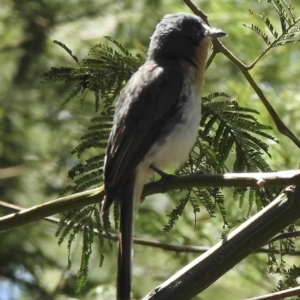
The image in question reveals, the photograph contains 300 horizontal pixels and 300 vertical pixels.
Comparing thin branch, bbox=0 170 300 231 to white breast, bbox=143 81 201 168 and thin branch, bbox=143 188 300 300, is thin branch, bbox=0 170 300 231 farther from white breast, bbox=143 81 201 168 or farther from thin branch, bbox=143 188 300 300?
white breast, bbox=143 81 201 168

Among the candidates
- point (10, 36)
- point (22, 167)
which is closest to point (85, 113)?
point (22, 167)

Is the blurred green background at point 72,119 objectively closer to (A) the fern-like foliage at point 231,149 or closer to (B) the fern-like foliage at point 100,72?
(A) the fern-like foliage at point 231,149

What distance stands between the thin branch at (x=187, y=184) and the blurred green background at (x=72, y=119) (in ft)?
8.37

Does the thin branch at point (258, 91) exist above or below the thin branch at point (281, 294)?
above

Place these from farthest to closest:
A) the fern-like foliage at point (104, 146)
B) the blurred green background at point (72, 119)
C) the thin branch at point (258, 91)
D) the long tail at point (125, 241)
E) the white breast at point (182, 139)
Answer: the blurred green background at point (72, 119) < the white breast at point (182, 139) < the fern-like foliage at point (104, 146) < the thin branch at point (258, 91) < the long tail at point (125, 241)

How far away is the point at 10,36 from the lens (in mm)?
10570

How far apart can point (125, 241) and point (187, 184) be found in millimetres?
540

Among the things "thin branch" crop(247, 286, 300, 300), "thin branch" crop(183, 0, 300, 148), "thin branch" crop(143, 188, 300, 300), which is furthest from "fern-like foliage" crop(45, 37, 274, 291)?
"thin branch" crop(247, 286, 300, 300)

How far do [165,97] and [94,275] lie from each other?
4.16 meters

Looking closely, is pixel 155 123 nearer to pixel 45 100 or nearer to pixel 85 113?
pixel 85 113

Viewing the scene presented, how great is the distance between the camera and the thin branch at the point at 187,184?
3059 millimetres

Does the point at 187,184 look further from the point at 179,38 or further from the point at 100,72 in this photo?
the point at 179,38

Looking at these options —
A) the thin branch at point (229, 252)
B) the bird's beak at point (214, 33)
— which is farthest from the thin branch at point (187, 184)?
the bird's beak at point (214, 33)

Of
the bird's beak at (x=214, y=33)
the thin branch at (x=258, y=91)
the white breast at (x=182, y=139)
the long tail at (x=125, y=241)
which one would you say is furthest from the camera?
the bird's beak at (x=214, y=33)
